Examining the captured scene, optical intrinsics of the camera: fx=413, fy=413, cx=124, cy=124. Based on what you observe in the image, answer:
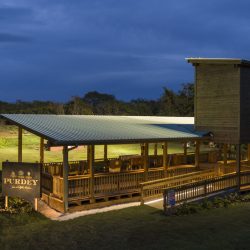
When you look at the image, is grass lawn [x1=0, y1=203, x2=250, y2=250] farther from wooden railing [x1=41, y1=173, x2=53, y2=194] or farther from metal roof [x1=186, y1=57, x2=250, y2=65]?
metal roof [x1=186, y1=57, x2=250, y2=65]

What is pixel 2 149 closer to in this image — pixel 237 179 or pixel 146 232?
pixel 237 179

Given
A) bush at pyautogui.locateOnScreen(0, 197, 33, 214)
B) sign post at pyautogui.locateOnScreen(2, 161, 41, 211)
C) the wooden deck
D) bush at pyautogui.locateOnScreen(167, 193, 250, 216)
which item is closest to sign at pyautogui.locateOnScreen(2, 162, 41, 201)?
sign post at pyautogui.locateOnScreen(2, 161, 41, 211)

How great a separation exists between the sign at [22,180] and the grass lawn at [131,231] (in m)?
1.05

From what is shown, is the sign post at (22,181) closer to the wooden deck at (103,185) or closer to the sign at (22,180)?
the sign at (22,180)

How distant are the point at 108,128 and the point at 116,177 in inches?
103

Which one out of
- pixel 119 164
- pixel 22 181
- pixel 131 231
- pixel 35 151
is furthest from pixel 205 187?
pixel 35 151

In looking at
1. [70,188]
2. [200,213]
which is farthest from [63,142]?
[200,213]

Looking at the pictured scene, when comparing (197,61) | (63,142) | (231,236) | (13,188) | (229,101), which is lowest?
(231,236)

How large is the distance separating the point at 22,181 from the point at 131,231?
5.58 m

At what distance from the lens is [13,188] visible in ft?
57.6

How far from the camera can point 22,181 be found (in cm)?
1750

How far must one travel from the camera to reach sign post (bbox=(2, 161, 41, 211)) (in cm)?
1731

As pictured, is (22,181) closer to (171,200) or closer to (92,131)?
(92,131)

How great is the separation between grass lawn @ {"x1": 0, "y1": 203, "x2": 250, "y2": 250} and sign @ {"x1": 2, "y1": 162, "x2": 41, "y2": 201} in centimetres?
105
